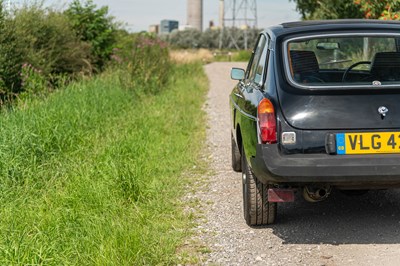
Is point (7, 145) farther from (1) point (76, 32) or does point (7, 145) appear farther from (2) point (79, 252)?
(1) point (76, 32)

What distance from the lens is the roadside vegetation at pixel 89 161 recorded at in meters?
4.65

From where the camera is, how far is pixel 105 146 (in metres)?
8.14

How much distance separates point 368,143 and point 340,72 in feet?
4.01

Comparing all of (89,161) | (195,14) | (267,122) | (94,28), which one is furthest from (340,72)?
(195,14)

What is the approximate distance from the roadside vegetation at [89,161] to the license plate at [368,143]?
147 cm

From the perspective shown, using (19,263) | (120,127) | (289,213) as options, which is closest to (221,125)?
(120,127)

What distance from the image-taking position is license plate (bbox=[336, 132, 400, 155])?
4.61 metres

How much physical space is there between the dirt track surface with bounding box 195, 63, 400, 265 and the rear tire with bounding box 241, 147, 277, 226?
93 mm

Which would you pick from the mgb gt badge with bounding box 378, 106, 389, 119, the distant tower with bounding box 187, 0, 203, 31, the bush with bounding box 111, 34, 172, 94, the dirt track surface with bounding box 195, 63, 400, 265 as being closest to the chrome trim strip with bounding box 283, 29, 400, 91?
the mgb gt badge with bounding box 378, 106, 389, 119

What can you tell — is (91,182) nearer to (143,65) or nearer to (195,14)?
(143,65)

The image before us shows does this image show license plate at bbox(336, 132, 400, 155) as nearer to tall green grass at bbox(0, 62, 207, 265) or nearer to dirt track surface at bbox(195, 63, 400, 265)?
dirt track surface at bbox(195, 63, 400, 265)

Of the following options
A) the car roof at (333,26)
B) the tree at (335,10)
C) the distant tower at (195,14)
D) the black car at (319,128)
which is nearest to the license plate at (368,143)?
the black car at (319,128)

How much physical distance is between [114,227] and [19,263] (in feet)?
3.04

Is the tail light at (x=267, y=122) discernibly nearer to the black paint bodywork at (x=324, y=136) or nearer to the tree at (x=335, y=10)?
the black paint bodywork at (x=324, y=136)
